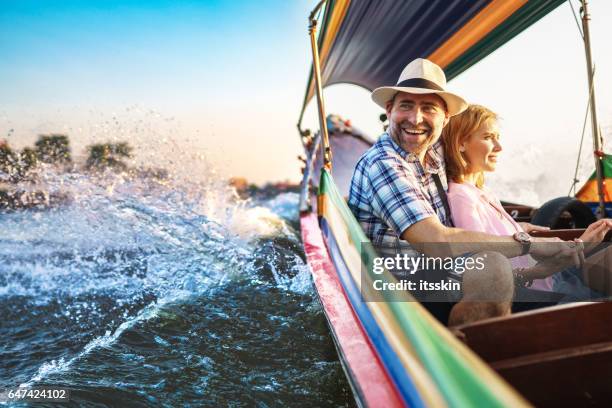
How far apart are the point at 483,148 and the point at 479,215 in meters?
0.40

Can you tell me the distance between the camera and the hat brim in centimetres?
218

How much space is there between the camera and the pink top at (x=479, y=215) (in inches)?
82.6

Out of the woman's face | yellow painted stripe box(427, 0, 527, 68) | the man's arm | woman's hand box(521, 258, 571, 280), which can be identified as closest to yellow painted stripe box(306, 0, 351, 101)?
yellow painted stripe box(427, 0, 527, 68)

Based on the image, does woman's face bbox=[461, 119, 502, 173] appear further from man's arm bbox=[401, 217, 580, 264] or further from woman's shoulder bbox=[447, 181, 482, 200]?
man's arm bbox=[401, 217, 580, 264]

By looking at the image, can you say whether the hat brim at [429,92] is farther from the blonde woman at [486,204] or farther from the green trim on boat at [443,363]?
the green trim on boat at [443,363]

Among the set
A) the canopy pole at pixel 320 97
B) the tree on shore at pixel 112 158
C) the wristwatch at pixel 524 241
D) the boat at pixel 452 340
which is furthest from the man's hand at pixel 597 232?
the tree on shore at pixel 112 158

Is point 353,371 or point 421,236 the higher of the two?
point 421,236

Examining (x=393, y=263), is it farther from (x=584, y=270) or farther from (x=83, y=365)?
(x=83, y=365)

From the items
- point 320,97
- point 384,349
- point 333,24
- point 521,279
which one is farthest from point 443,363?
point 333,24

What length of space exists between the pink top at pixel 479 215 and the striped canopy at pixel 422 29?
7.35ft

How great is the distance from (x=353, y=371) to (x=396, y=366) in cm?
46

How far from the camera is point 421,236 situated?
1.85 meters

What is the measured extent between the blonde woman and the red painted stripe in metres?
0.75

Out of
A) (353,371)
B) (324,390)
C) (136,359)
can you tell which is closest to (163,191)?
(136,359)
